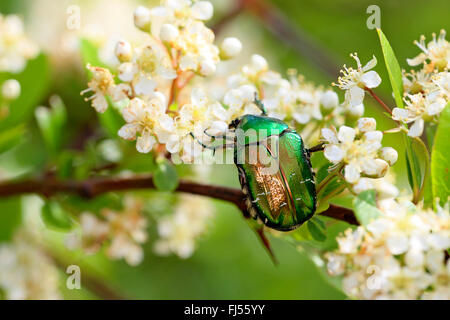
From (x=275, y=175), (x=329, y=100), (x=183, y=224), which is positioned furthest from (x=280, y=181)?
(x=183, y=224)

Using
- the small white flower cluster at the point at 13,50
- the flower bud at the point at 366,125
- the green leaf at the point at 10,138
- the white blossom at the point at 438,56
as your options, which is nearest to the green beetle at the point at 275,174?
the flower bud at the point at 366,125

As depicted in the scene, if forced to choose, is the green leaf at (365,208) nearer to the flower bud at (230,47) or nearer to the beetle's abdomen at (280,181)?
the beetle's abdomen at (280,181)

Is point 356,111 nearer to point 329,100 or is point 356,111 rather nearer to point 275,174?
point 329,100

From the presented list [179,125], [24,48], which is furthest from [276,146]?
[24,48]

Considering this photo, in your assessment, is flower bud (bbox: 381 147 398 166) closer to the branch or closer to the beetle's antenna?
the branch

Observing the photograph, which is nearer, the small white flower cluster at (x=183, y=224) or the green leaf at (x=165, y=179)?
the green leaf at (x=165, y=179)
